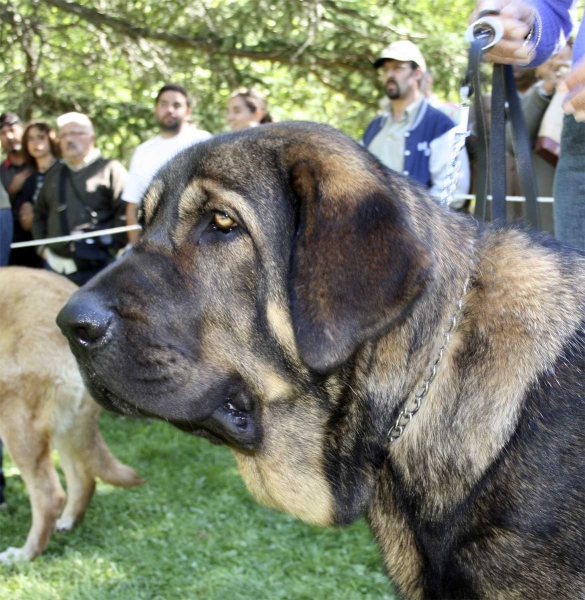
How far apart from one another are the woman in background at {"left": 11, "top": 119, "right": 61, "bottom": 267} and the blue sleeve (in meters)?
6.03

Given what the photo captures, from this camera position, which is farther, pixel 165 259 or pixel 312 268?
pixel 165 259

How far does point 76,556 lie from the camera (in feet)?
15.4

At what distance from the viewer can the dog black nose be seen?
2.12m

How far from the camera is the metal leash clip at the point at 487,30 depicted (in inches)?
108

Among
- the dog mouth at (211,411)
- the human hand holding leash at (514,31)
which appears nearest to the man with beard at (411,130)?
the human hand holding leash at (514,31)

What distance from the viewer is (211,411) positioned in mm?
2238

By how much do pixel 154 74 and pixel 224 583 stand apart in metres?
8.54

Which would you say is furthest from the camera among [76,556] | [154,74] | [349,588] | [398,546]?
[154,74]

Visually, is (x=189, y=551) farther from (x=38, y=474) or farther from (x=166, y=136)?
(x=166, y=136)

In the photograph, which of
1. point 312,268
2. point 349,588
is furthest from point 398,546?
point 349,588

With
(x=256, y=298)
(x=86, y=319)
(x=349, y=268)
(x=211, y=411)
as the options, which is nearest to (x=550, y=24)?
(x=349, y=268)

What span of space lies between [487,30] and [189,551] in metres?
3.34

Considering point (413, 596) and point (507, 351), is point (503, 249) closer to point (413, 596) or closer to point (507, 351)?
point (507, 351)

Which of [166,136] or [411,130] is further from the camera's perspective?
[166,136]
